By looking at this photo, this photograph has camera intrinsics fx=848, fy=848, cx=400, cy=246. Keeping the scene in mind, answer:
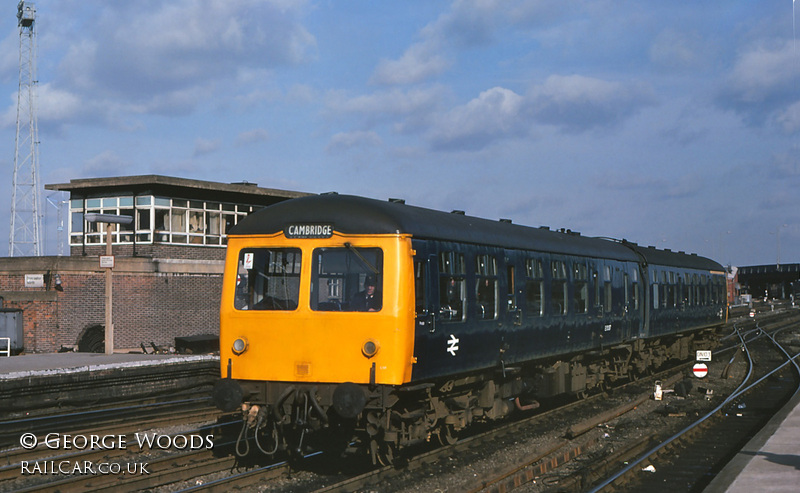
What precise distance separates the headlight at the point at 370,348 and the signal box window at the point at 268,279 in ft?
3.80

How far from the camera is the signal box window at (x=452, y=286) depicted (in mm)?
11352

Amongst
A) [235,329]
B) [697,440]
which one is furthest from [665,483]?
[235,329]

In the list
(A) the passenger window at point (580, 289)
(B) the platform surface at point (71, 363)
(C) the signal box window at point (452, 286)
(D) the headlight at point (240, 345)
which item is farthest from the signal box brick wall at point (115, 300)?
(C) the signal box window at point (452, 286)

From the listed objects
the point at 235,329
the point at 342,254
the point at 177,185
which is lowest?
the point at 235,329

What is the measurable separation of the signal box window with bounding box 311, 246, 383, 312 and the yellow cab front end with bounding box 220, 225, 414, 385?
0.04ft

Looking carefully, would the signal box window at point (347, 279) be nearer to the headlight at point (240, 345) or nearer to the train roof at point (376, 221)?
the train roof at point (376, 221)

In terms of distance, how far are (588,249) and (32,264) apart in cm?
2043

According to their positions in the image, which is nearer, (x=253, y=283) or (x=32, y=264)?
(x=253, y=283)

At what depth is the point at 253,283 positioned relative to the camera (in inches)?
441

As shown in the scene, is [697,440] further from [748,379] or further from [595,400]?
[748,379]

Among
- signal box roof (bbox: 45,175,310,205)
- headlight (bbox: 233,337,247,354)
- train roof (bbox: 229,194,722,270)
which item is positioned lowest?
headlight (bbox: 233,337,247,354)

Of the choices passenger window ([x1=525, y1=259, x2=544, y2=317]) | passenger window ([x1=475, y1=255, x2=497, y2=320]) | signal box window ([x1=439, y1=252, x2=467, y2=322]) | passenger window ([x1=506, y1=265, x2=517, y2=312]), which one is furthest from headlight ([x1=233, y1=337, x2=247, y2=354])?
passenger window ([x1=525, y1=259, x2=544, y2=317])

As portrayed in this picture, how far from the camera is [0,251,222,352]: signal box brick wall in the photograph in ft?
93.0

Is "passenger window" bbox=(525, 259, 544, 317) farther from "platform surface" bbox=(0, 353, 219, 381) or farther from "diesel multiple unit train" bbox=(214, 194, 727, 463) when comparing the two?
"platform surface" bbox=(0, 353, 219, 381)
